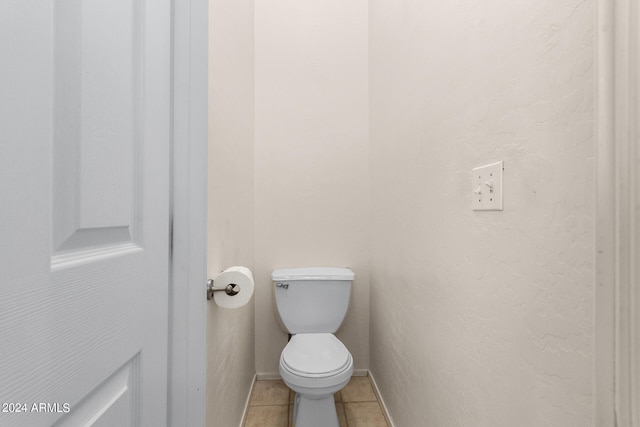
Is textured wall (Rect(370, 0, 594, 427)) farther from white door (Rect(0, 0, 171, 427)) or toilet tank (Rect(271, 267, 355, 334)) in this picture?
white door (Rect(0, 0, 171, 427))

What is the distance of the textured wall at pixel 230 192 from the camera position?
1.02 m

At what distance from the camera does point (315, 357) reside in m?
1.43

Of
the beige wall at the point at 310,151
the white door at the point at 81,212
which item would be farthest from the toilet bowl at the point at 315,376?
the white door at the point at 81,212

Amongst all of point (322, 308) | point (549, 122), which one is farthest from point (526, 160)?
point (322, 308)

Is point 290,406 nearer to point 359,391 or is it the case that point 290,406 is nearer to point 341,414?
Answer: point 341,414

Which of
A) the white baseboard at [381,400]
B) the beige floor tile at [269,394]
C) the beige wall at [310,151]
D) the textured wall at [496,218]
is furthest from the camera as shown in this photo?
the beige wall at [310,151]

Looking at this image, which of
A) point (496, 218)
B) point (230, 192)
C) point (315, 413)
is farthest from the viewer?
point (315, 413)

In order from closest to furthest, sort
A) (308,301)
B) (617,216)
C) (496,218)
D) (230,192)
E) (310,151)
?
(617,216) → (496,218) → (230,192) → (308,301) → (310,151)

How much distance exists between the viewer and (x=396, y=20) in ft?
4.78

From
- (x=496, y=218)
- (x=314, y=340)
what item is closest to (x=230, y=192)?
(x=314, y=340)

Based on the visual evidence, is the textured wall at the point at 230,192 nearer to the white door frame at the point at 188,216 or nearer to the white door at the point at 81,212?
the white door frame at the point at 188,216

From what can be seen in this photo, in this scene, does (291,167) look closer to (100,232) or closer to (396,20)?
(396,20)

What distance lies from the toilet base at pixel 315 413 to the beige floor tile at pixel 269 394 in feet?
1.17

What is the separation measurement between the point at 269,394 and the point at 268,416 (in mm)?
193
